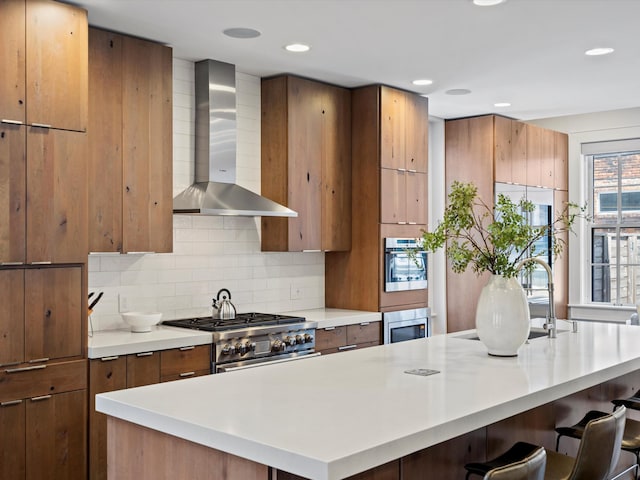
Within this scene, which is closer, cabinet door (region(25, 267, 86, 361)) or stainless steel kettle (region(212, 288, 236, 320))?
cabinet door (region(25, 267, 86, 361))

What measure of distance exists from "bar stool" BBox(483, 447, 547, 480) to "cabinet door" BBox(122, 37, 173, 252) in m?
2.96

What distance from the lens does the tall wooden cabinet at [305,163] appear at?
545 centimetres

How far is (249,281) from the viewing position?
5508mm

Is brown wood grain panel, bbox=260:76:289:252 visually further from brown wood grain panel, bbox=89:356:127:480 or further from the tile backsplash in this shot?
brown wood grain panel, bbox=89:356:127:480

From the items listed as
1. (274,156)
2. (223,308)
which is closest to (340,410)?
(223,308)

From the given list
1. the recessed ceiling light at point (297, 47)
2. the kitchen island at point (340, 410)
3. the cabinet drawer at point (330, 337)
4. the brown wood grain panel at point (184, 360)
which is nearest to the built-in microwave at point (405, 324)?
the cabinet drawer at point (330, 337)

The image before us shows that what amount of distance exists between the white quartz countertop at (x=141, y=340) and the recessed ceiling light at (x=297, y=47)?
1.94m

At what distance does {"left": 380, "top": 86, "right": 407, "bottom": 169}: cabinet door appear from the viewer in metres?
5.86

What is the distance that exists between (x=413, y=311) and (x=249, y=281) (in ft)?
4.91

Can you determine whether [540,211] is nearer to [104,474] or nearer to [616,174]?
[616,174]

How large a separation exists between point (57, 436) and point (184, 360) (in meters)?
0.83

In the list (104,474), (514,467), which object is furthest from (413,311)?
(514,467)

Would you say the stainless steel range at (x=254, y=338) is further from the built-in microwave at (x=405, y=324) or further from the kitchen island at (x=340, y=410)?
the kitchen island at (x=340, y=410)

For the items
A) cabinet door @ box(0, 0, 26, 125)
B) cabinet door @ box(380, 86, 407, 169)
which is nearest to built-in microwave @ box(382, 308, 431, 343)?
cabinet door @ box(380, 86, 407, 169)
